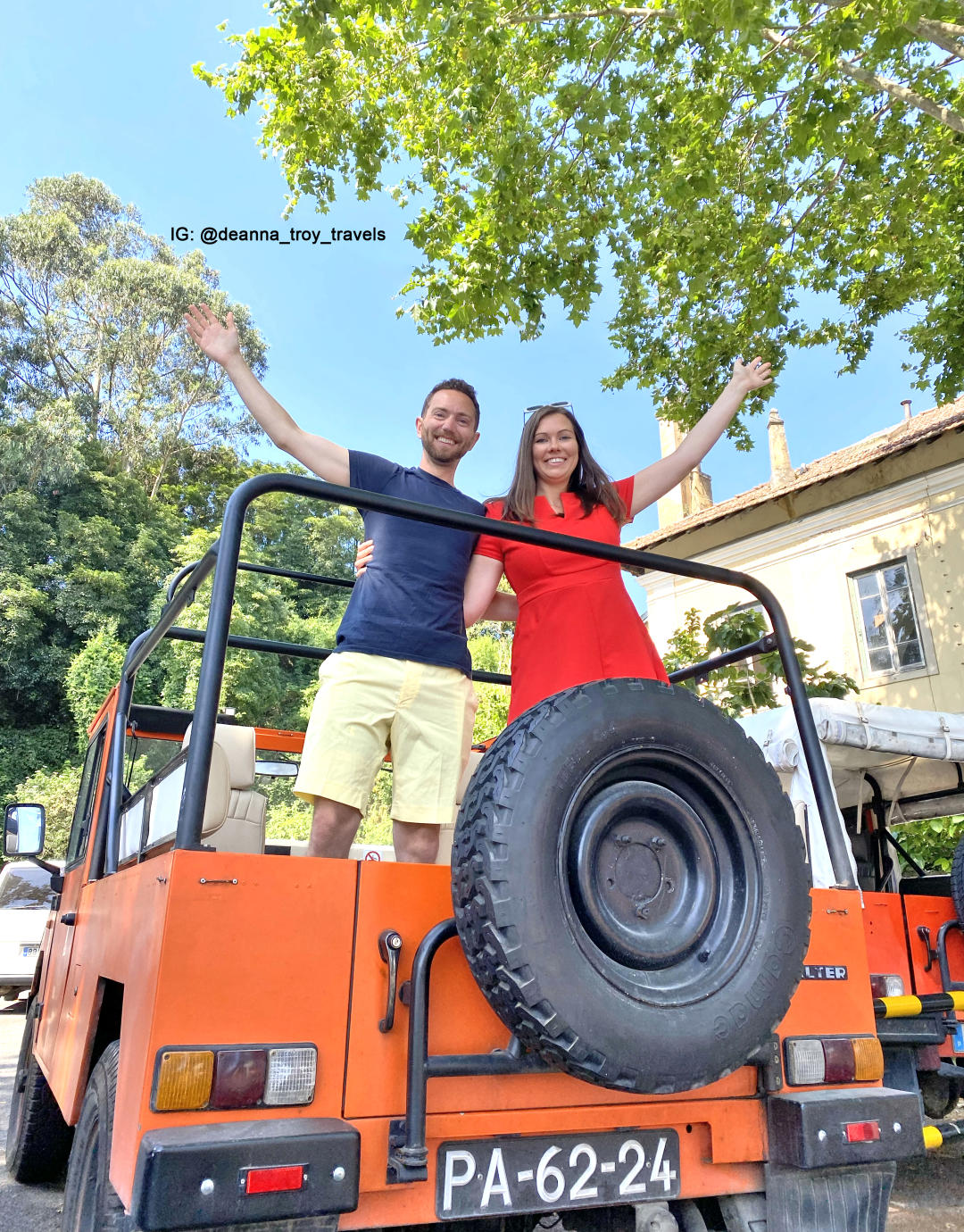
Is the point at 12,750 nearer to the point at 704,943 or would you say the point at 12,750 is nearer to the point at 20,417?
the point at 20,417

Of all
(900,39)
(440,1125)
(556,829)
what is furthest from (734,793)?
(900,39)

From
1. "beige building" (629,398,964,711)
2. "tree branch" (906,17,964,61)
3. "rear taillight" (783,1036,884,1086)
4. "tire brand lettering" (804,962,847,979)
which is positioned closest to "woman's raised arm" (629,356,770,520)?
"tire brand lettering" (804,962,847,979)

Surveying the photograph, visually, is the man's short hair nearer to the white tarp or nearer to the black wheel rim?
the black wheel rim

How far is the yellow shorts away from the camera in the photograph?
7.75 ft

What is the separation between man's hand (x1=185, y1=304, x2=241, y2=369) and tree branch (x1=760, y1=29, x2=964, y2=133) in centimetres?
655

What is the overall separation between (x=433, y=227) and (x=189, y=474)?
36442 millimetres

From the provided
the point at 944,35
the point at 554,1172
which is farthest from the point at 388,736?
the point at 944,35

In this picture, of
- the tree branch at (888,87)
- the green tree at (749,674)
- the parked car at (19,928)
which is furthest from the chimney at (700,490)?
the parked car at (19,928)

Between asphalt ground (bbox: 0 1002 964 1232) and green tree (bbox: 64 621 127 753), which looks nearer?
asphalt ground (bbox: 0 1002 964 1232)

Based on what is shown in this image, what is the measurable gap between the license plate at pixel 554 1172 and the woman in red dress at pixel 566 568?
104 centimetres

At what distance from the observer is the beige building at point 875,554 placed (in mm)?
15516

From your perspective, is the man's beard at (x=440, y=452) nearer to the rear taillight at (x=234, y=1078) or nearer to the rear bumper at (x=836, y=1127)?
the rear taillight at (x=234, y=1078)

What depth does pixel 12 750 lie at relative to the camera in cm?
2942

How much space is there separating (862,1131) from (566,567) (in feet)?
5.06
